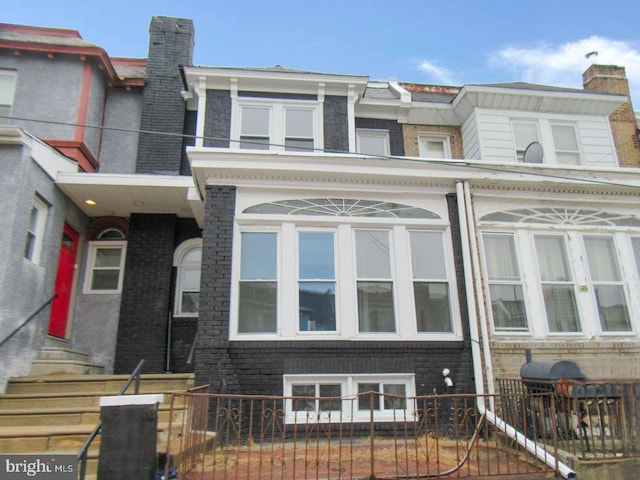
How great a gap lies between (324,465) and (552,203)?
615cm

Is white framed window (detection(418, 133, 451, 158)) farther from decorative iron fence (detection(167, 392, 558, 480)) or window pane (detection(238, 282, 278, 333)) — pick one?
decorative iron fence (detection(167, 392, 558, 480))

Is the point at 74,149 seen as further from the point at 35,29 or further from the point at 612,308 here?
the point at 612,308

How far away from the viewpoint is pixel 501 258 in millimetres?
8164

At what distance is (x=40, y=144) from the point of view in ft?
27.0

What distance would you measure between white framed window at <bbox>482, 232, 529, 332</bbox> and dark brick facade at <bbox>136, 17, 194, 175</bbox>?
267 inches

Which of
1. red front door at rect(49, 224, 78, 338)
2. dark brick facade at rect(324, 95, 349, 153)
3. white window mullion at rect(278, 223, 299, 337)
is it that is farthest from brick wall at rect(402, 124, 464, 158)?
red front door at rect(49, 224, 78, 338)

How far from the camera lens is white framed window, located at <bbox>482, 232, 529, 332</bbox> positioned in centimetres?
783

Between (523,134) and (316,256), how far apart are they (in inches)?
262

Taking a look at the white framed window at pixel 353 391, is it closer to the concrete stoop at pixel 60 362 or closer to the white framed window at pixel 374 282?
the white framed window at pixel 374 282

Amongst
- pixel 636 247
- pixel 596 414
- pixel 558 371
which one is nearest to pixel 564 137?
pixel 636 247

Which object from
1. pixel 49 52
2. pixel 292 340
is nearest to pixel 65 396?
pixel 292 340

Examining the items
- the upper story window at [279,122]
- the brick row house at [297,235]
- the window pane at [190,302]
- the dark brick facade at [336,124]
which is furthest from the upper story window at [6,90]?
the dark brick facade at [336,124]

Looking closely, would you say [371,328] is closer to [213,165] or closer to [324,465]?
[324,465]

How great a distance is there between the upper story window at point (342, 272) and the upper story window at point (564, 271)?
1.02 meters
